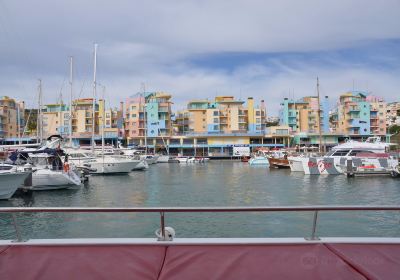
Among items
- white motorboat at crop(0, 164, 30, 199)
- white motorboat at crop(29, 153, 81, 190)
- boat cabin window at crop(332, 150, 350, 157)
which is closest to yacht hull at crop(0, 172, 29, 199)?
white motorboat at crop(0, 164, 30, 199)

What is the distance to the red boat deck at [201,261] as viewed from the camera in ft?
12.7

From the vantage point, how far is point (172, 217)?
1648 cm

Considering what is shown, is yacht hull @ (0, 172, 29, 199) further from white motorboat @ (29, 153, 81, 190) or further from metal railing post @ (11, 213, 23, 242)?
metal railing post @ (11, 213, 23, 242)

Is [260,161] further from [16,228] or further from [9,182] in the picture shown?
[16,228]

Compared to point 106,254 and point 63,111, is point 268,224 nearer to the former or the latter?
point 106,254

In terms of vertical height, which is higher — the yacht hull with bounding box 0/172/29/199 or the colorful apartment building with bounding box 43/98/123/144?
the colorful apartment building with bounding box 43/98/123/144

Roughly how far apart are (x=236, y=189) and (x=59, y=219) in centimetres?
1814

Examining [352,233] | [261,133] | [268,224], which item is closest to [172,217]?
[268,224]

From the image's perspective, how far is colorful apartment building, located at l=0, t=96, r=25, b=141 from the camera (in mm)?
113500

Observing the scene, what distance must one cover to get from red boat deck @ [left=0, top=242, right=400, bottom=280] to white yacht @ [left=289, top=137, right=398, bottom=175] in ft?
142

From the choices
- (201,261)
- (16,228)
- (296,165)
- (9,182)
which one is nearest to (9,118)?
(296,165)

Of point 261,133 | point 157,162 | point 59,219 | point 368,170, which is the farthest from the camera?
point 261,133

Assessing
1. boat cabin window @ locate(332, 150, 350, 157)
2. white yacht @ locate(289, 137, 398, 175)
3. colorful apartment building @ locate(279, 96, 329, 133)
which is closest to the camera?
white yacht @ locate(289, 137, 398, 175)

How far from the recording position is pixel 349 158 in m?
45.6
